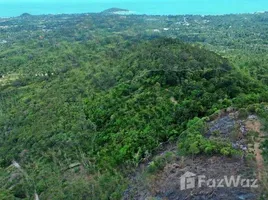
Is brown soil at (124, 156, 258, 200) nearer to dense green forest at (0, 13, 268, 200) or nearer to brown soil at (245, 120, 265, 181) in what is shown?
brown soil at (245, 120, 265, 181)

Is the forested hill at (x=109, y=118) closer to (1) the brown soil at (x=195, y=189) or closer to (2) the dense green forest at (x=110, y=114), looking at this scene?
(2) the dense green forest at (x=110, y=114)

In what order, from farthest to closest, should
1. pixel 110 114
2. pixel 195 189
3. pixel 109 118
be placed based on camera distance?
pixel 110 114 → pixel 109 118 → pixel 195 189

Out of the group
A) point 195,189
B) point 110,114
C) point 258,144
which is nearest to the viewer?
point 195,189

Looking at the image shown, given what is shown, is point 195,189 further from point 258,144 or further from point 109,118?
point 109,118

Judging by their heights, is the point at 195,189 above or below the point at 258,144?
below

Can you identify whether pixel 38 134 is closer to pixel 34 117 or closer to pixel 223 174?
pixel 34 117

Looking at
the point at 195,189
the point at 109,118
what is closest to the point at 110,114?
the point at 109,118

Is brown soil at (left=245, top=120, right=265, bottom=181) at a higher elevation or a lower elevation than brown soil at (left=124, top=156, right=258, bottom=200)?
higher

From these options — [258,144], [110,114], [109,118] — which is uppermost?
[258,144]

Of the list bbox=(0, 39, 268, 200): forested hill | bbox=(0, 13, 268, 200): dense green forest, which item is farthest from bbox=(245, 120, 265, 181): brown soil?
bbox=(0, 39, 268, 200): forested hill
